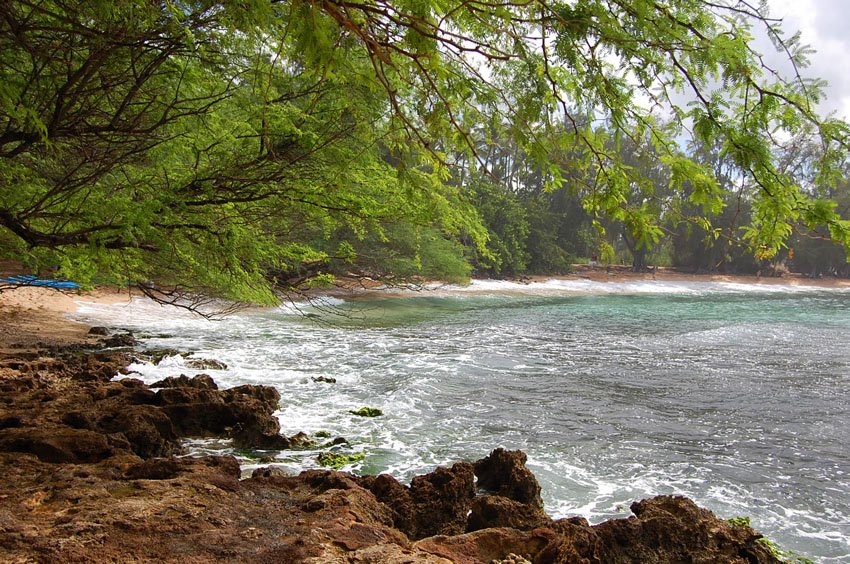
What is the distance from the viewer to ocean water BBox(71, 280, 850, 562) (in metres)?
5.98

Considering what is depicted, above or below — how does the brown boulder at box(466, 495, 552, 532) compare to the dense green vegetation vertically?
below

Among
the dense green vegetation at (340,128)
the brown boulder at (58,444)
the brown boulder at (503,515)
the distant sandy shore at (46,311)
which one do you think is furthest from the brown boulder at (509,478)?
the distant sandy shore at (46,311)

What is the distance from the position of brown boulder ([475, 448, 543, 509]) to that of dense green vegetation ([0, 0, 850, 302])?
7.31 ft

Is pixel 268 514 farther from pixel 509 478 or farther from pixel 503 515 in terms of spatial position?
pixel 509 478

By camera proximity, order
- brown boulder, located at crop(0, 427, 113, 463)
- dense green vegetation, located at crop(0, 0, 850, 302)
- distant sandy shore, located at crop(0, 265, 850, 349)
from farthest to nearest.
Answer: distant sandy shore, located at crop(0, 265, 850, 349) < brown boulder, located at crop(0, 427, 113, 463) < dense green vegetation, located at crop(0, 0, 850, 302)

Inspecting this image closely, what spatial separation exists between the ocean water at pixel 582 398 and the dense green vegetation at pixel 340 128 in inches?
93.2

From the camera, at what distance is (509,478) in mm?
5055

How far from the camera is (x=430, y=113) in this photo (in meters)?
3.59

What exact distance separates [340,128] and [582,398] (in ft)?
19.8

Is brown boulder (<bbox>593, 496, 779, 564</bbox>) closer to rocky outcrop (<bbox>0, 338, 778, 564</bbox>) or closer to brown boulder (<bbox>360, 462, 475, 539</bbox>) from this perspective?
rocky outcrop (<bbox>0, 338, 778, 564</bbox>)

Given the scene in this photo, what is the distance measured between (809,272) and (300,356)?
53492mm

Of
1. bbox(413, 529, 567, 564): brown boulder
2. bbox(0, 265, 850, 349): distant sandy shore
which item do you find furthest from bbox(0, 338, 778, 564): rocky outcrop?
bbox(0, 265, 850, 349): distant sandy shore

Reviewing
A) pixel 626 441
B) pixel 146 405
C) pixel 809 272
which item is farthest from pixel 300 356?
pixel 809 272

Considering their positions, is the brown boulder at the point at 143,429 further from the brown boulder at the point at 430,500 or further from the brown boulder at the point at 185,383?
the brown boulder at the point at 430,500
